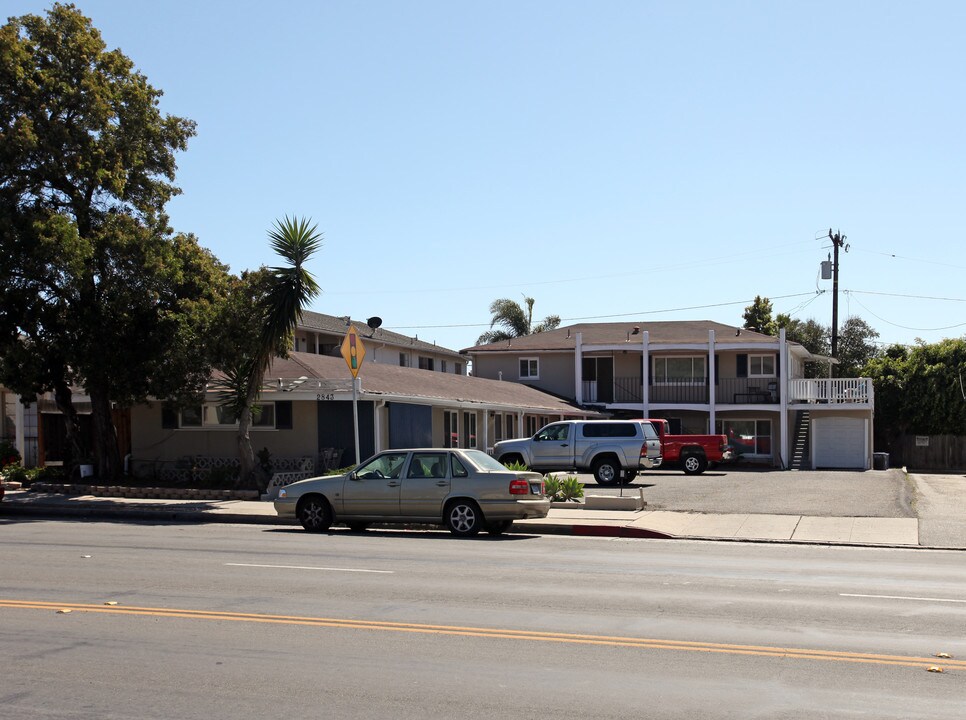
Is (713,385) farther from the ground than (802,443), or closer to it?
Result: farther from the ground

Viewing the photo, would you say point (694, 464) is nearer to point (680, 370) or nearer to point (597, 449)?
point (597, 449)

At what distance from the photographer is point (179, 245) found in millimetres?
26156

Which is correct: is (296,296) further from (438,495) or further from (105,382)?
(438,495)

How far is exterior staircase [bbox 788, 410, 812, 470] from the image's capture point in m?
45.2

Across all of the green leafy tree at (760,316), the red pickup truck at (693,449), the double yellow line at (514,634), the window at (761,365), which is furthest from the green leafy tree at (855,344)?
the double yellow line at (514,634)

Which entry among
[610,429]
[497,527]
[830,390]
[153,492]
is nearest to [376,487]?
[497,527]

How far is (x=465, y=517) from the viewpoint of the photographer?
18.2m

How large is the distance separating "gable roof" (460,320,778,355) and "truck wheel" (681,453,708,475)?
10.4m

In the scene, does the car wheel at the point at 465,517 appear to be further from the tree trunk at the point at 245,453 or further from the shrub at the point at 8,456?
the shrub at the point at 8,456

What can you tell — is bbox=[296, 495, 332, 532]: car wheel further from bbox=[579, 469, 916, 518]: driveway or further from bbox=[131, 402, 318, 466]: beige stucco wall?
bbox=[131, 402, 318, 466]: beige stucco wall

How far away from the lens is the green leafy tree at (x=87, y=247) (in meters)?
24.1

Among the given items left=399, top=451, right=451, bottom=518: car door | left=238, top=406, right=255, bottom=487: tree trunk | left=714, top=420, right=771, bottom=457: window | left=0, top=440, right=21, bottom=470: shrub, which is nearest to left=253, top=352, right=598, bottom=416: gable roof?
left=238, top=406, right=255, bottom=487: tree trunk

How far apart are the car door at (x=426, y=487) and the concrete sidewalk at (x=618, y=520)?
7.57 ft

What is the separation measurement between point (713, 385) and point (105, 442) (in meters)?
27.7
